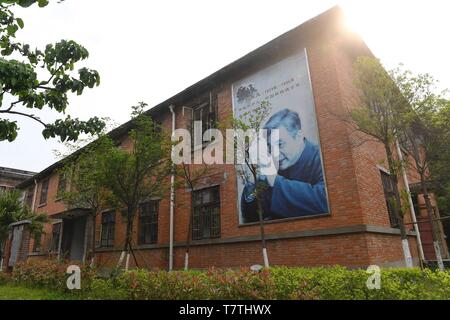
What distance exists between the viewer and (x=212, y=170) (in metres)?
12.3

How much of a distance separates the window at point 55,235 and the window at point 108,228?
6358mm

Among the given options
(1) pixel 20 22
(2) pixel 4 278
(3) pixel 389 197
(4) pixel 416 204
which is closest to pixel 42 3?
(1) pixel 20 22

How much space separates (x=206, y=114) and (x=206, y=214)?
419cm

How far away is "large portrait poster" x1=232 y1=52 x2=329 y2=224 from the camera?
9344 millimetres

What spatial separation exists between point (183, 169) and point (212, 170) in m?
1.30

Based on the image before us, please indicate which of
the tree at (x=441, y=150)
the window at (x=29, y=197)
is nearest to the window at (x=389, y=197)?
the tree at (x=441, y=150)

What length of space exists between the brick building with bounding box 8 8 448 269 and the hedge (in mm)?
3142

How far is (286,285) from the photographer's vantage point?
4.98m

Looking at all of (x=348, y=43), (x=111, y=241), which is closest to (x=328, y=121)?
(x=348, y=43)

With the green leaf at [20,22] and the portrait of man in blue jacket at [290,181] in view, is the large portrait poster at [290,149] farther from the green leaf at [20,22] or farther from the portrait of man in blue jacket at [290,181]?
the green leaf at [20,22]

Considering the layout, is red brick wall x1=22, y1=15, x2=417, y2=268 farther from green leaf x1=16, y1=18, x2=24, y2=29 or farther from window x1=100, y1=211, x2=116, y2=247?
green leaf x1=16, y1=18, x2=24, y2=29

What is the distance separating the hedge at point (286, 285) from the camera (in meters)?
4.35

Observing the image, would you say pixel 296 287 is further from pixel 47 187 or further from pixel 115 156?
pixel 47 187
